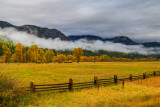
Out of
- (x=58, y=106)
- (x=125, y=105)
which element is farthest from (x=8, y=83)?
(x=125, y=105)

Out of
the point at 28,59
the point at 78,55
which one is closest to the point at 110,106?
the point at 78,55

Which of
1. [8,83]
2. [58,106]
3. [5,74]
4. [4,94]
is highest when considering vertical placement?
[5,74]

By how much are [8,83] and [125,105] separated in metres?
10.9

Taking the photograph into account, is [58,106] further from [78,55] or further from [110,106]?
[78,55]

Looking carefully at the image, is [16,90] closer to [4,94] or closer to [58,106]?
[4,94]

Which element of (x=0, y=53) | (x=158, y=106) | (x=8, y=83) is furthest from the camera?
(x=0, y=53)

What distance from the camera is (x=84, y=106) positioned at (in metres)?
11.4

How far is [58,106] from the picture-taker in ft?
38.7

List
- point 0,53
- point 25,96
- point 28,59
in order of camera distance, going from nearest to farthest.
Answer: point 25,96 < point 28,59 < point 0,53

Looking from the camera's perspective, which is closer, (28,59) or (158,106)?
(158,106)

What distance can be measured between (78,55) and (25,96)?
84.3 m

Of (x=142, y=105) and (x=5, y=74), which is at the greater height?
(x=5, y=74)

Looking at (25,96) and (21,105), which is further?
(25,96)

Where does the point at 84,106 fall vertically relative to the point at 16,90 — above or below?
below
